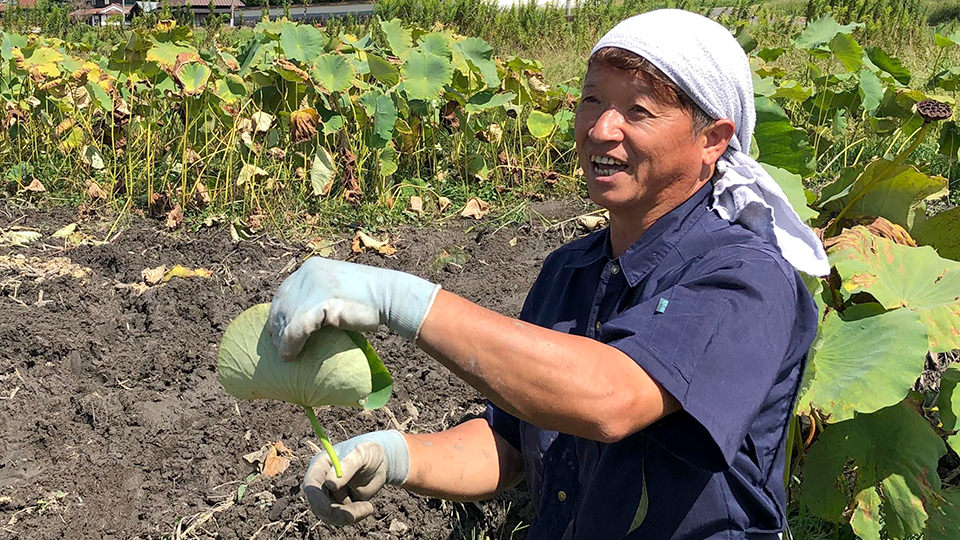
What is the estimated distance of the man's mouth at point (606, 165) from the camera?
59.2 inches

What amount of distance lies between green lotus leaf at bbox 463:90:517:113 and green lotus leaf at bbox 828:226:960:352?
260 centimetres

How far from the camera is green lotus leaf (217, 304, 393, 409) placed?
137 centimetres

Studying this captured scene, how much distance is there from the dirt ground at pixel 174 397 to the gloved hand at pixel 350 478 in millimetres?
814

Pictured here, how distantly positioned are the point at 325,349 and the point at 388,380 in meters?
0.18

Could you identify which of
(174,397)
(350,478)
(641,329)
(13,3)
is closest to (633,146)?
(641,329)

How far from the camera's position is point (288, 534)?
2.40m

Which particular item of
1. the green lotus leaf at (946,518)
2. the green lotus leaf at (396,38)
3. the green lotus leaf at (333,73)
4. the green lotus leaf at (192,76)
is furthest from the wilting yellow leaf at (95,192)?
the green lotus leaf at (946,518)

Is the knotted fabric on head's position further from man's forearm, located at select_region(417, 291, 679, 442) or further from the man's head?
man's forearm, located at select_region(417, 291, 679, 442)

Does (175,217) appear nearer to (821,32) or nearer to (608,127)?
(821,32)

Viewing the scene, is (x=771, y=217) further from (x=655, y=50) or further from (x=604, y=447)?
(x=604, y=447)

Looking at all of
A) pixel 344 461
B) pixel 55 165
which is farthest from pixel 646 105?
pixel 55 165

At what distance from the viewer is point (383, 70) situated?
459 centimetres

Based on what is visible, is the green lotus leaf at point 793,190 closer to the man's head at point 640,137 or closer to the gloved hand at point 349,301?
the man's head at point 640,137

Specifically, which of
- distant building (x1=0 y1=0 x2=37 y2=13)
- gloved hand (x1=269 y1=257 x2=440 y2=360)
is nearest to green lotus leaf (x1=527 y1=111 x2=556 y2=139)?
gloved hand (x1=269 y1=257 x2=440 y2=360)
